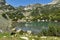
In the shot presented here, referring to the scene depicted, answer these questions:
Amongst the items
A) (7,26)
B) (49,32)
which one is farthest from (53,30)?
(7,26)

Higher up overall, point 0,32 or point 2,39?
point 0,32

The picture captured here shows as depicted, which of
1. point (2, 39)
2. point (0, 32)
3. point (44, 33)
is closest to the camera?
point (2, 39)

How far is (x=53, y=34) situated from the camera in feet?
65.2

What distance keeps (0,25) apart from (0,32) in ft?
2.07

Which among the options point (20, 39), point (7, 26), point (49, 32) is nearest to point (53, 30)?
point (49, 32)

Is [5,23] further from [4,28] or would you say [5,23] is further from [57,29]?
[57,29]

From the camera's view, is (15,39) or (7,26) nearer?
(15,39)

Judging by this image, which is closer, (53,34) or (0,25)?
(0,25)

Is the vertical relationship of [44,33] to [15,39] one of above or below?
above

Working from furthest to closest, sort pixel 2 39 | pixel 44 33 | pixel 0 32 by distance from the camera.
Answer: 1. pixel 44 33
2. pixel 0 32
3. pixel 2 39

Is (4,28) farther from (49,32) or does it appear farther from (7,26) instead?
(49,32)

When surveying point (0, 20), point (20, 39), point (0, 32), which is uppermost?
point (0, 20)

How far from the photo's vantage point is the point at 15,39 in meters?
13.8

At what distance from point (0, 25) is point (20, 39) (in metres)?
4.19
